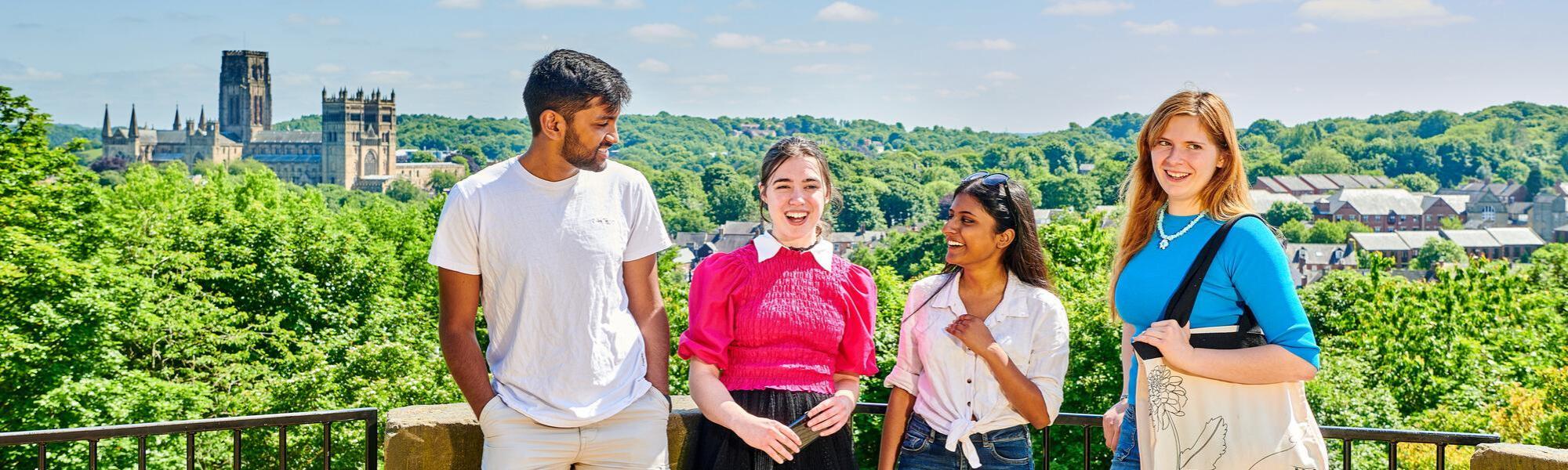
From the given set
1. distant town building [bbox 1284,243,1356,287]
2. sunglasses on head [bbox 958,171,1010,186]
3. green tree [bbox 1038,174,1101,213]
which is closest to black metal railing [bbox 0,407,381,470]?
sunglasses on head [bbox 958,171,1010,186]

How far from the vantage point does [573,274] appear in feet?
10.2

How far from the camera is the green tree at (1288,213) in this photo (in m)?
111

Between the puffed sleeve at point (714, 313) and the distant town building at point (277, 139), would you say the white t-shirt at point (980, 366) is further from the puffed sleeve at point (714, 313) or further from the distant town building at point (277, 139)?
the distant town building at point (277, 139)

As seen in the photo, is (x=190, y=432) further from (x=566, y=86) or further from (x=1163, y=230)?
(x=1163, y=230)

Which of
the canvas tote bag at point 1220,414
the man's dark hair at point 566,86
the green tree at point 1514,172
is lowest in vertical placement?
the canvas tote bag at point 1220,414

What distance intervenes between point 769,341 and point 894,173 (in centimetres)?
13615

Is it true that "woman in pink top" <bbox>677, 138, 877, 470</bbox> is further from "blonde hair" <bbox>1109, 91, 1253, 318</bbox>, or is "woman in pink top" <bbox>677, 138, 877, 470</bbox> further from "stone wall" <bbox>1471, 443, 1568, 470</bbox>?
"stone wall" <bbox>1471, 443, 1568, 470</bbox>

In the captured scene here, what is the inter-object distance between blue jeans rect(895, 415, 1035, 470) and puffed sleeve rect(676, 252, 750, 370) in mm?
561

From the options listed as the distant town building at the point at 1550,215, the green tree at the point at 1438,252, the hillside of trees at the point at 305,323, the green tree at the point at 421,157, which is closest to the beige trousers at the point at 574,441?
the hillside of trees at the point at 305,323

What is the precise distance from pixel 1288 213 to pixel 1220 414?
118978 mm

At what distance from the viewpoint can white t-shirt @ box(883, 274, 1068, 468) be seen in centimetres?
329

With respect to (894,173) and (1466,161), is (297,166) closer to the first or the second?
(894,173)

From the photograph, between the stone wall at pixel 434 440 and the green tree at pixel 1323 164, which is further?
the green tree at pixel 1323 164

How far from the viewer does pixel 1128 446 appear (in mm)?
3143
